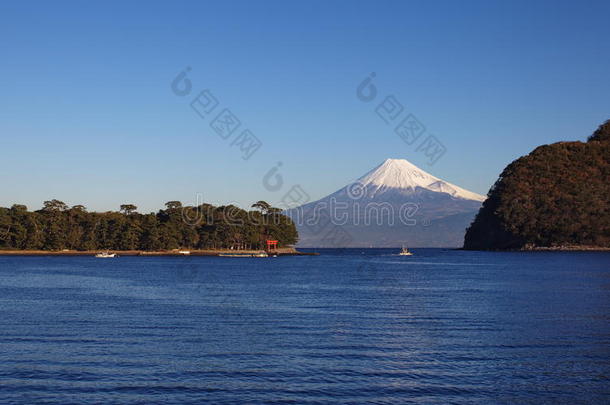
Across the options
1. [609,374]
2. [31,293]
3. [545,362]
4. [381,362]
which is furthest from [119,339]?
[31,293]

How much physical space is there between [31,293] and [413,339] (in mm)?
41730

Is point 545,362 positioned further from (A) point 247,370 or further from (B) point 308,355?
(A) point 247,370

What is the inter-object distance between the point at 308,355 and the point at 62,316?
20971 mm

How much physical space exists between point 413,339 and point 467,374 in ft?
25.9

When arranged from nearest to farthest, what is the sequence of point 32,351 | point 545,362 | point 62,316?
point 545,362, point 32,351, point 62,316

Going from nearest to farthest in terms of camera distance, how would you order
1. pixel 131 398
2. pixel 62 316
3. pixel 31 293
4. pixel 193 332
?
pixel 131 398
pixel 193 332
pixel 62 316
pixel 31 293

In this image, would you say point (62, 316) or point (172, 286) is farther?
point (172, 286)

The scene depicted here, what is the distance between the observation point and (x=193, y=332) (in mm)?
34594

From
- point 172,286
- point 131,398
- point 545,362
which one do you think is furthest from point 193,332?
point 172,286

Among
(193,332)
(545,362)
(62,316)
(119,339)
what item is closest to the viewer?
(545,362)

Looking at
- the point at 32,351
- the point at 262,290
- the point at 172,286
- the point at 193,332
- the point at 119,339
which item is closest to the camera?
the point at 32,351

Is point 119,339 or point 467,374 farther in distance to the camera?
point 119,339

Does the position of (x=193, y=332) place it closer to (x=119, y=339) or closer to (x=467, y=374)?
(x=119, y=339)

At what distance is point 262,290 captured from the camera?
212 ft
